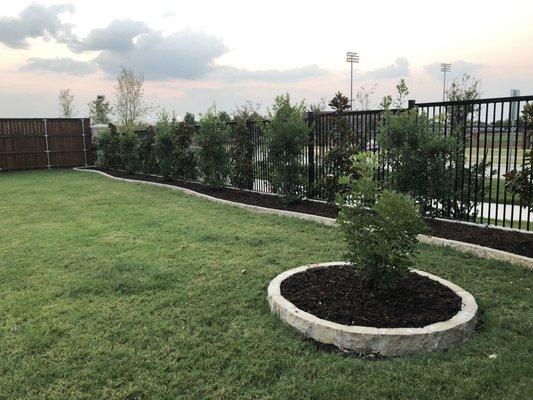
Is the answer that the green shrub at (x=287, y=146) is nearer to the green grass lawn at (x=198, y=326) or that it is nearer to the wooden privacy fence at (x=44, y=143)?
the green grass lawn at (x=198, y=326)

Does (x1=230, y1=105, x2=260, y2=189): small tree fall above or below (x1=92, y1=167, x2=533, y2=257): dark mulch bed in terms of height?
above

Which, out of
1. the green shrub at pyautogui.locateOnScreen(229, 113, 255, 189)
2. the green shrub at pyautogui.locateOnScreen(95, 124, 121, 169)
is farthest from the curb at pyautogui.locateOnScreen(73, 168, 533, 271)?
the green shrub at pyautogui.locateOnScreen(95, 124, 121, 169)

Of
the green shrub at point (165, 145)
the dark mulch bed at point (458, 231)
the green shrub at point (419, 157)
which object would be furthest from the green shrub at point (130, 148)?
the green shrub at point (419, 157)

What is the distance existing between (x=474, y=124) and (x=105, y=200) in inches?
292

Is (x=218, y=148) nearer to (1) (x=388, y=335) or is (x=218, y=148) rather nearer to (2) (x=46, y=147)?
(1) (x=388, y=335)

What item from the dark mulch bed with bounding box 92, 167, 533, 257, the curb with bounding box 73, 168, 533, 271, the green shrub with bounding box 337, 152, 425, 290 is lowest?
the curb with bounding box 73, 168, 533, 271

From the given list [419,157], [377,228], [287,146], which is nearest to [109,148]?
[287,146]

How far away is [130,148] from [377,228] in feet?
43.7

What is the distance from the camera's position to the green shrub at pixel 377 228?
3488 mm

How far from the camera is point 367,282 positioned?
12.3 feet

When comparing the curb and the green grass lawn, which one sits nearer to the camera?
the green grass lawn

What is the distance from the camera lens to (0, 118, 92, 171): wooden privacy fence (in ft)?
60.6

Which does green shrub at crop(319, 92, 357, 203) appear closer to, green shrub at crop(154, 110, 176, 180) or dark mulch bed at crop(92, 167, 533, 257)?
dark mulch bed at crop(92, 167, 533, 257)

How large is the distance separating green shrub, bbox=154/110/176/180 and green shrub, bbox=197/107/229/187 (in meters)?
2.34
